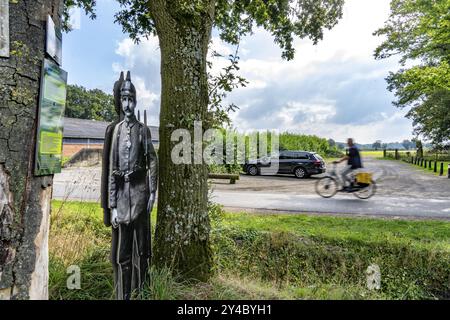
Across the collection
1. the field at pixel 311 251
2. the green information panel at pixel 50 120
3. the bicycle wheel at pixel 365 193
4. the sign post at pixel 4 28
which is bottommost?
the field at pixel 311 251

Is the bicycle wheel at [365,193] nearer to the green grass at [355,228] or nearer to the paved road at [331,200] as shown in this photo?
the paved road at [331,200]

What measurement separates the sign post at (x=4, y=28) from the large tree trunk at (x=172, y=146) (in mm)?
1408

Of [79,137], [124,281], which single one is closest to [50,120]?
[124,281]

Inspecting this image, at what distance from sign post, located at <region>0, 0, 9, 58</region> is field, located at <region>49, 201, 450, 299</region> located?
212 centimetres

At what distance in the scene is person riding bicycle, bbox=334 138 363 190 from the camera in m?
8.59

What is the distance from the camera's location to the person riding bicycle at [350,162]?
8.59 m

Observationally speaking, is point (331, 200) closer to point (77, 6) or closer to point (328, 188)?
point (328, 188)

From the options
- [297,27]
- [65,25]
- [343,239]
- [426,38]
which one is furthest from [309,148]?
[65,25]

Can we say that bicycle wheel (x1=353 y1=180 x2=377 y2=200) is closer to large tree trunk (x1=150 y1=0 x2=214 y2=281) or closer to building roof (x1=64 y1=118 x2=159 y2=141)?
large tree trunk (x1=150 y1=0 x2=214 y2=281)

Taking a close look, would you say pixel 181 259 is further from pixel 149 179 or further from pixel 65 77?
pixel 65 77

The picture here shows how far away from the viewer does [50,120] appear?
5.59ft

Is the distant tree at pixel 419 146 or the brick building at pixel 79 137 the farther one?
the distant tree at pixel 419 146

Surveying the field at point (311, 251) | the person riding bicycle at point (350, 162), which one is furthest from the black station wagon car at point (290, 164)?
the field at point (311, 251)

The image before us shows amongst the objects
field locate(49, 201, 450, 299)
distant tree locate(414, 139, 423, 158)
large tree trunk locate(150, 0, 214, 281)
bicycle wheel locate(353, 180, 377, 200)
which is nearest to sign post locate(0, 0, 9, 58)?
large tree trunk locate(150, 0, 214, 281)
